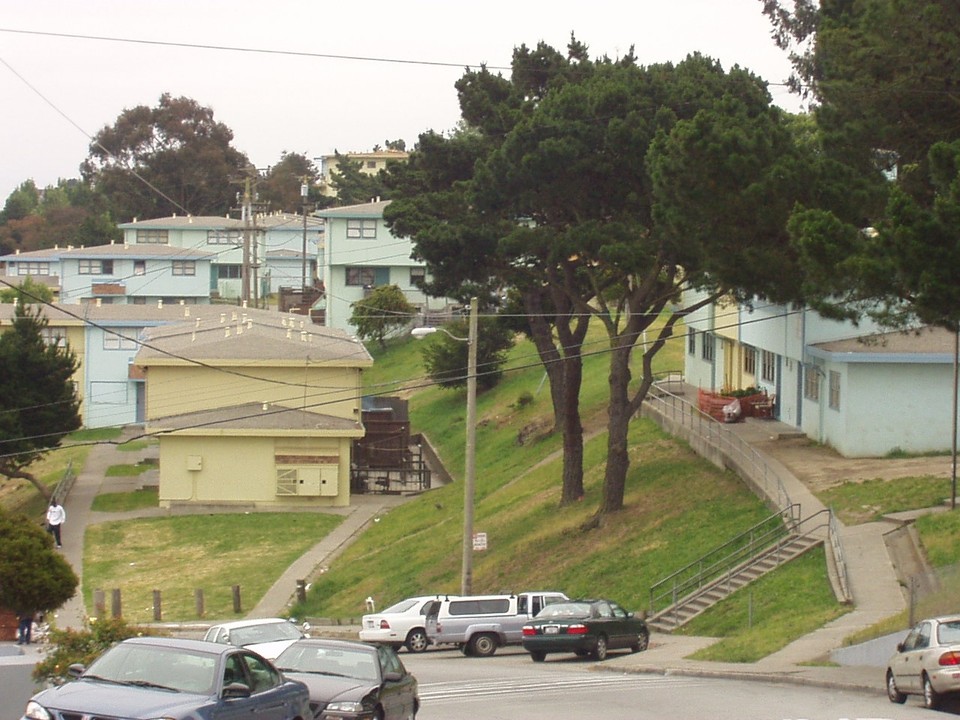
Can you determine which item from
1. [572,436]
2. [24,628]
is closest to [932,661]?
[24,628]

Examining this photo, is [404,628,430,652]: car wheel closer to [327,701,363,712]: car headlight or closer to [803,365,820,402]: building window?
[327,701,363,712]: car headlight

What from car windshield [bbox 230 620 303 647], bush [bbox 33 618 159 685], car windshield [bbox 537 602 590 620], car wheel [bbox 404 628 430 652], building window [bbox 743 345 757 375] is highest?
building window [bbox 743 345 757 375]

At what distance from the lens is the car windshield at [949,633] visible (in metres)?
17.9

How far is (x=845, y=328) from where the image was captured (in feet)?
136

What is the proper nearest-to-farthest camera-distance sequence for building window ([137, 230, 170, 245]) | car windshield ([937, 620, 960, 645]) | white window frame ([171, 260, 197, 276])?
car windshield ([937, 620, 960, 645])
white window frame ([171, 260, 197, 276])
building window ([137, 230, 170, 245])

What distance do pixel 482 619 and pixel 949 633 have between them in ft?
46.0

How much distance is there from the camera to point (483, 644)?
99.9ft

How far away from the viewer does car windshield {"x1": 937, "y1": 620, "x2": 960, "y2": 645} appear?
1786cm

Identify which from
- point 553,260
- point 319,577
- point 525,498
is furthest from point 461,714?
point 525,498

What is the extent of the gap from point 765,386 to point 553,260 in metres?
15.0

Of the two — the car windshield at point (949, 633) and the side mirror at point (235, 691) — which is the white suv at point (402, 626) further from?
the side mirror at point (235, 691)

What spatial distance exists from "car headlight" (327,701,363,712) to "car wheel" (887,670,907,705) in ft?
26.5

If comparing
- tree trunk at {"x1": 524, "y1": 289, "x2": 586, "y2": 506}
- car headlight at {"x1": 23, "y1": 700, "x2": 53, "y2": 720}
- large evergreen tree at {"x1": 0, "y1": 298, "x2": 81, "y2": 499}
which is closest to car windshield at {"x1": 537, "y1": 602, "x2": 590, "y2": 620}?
tree trunk at {"x1": 524, "y1": 289, "x2": 586, "y2": 506}

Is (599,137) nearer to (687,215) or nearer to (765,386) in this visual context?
(687,215)
